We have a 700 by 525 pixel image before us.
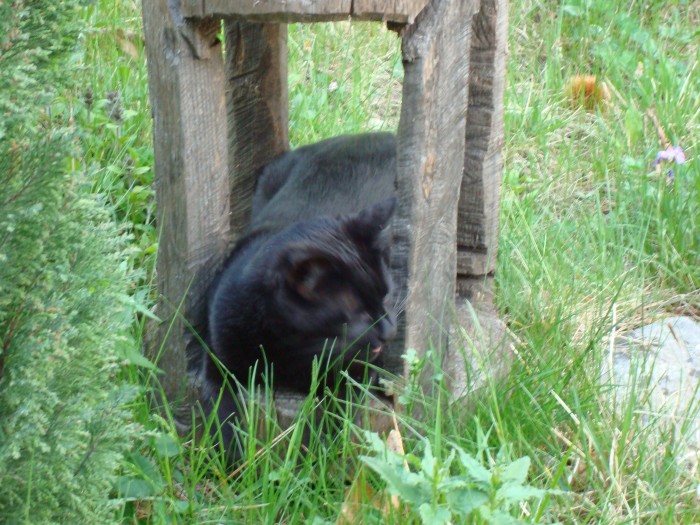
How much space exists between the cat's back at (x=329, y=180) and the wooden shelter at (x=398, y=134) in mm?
336

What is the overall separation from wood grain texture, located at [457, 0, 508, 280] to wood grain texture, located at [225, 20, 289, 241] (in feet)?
2.36

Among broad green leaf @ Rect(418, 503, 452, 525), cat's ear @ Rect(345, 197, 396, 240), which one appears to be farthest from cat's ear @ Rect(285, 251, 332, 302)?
broad green leaf @ Rect(418, 503, 452, 525)

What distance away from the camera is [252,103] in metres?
3.32

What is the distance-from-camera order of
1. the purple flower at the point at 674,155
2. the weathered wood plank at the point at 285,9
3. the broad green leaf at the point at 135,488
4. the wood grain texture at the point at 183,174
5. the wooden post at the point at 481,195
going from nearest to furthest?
Answer: the weathered wood plank at the point at 285,9 < the broad green leaf at the point at 135,488 < the wood grain texture at the point at 183,174 < the wooden post at the point at 481,195 < the purple flower at the point at 674,155

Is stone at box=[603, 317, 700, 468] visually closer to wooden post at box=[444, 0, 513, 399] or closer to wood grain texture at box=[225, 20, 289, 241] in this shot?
wooden post at box=[444, 0, 513, 399]

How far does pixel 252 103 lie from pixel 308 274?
85 cm

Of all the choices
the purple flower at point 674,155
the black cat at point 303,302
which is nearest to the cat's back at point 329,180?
the black cat at point 303,302

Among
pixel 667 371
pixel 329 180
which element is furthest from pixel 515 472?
pixel 329 180

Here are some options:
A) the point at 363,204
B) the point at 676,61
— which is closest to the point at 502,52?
the point at 363,204

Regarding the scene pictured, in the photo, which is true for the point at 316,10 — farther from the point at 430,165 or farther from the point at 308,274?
the point at 308,274

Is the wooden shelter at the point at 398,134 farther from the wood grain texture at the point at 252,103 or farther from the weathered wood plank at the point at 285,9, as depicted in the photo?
the wood grain texture at the point at 252,103

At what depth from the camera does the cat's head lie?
2711 millimetres

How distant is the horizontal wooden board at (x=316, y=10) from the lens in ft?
6.87

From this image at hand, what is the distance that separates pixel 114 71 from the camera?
397 cm
